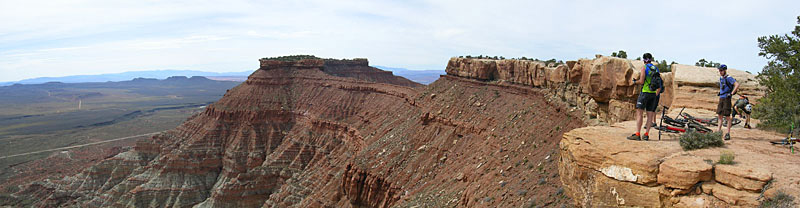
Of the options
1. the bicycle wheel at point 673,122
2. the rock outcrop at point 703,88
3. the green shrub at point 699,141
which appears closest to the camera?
the green shrub at point 699,141

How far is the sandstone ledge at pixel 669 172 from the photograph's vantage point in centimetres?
802

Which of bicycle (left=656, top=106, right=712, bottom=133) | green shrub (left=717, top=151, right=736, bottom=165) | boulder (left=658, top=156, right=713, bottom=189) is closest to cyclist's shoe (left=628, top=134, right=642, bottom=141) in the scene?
bicycle (left=656, top=106, right=712, bottom=133)

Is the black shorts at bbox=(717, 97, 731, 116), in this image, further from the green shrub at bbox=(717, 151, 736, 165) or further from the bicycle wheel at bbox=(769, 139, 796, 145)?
the green shrub at bbox=(717, 151, 736, 165)

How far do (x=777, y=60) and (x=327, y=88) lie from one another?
189 feet

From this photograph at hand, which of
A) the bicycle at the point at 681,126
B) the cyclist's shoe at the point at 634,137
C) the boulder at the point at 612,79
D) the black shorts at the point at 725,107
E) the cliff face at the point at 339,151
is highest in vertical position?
the boulder at the point at 612,79

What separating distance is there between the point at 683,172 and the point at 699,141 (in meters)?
2.16

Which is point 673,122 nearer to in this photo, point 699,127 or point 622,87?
point 699,127

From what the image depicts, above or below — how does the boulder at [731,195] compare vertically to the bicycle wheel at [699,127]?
below

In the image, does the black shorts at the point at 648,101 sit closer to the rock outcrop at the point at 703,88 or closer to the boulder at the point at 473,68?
the rock outcrop at the point at 703,88

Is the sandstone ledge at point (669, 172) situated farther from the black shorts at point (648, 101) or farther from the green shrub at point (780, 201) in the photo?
the black shorts at point (648, 101)

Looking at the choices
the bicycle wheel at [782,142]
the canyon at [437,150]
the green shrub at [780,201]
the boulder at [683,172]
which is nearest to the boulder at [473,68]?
the canyon at [437,150]

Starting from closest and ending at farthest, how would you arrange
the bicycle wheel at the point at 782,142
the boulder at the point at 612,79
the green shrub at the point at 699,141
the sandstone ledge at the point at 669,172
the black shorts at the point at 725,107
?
the sandstone ledge at the point at 669,172
the green shrub at the point at 699,141
the bicycle wheel at the point at 782,142
the black shorts at the point at 725,107
the boulder at the point at 612,79

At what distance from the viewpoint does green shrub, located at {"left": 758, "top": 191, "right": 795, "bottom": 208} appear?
732 cm

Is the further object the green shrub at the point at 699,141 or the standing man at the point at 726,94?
the standing man at the point at 726,94
